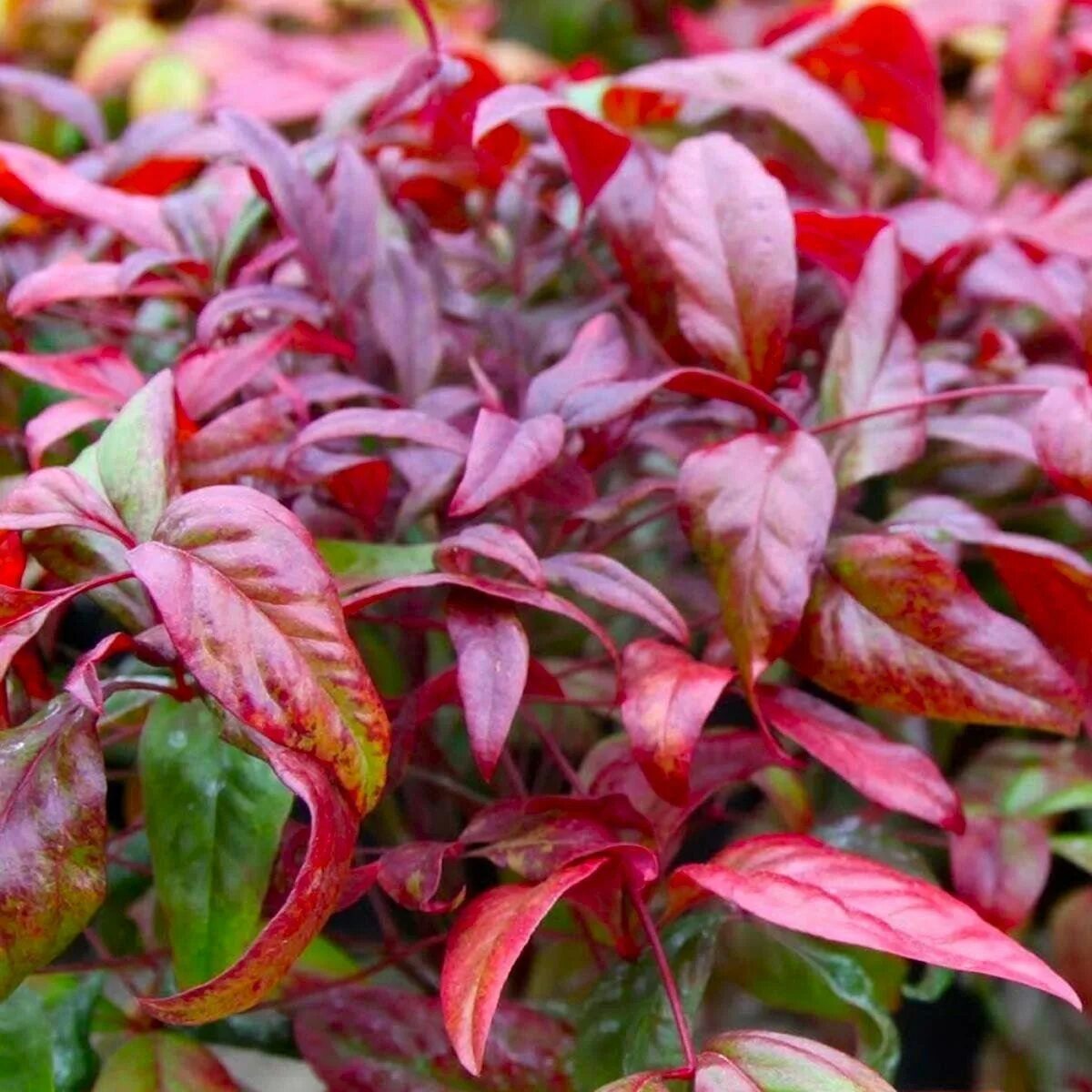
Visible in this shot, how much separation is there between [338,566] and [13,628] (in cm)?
13

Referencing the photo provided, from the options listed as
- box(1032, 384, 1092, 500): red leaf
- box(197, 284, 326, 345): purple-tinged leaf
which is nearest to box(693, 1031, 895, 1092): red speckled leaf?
box(1032, 384, 1092, 500): red leaf

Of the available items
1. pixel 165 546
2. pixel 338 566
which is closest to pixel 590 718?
pixel 338 566

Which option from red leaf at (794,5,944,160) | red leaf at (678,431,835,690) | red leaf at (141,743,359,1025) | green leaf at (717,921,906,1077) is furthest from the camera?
red leaf at (794,5,944,160)

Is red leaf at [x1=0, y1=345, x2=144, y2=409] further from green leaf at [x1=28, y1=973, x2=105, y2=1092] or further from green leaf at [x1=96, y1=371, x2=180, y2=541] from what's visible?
green leaf at [x1=28, y1=973, x2=105, y2=1092]

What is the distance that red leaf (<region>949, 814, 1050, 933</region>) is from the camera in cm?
54

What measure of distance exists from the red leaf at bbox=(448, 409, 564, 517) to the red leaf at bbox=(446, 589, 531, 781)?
0.03m

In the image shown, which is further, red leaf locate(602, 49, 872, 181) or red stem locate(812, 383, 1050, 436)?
red leaf locate(602, 49, 872, 181)

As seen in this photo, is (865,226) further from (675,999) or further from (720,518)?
(675,999)

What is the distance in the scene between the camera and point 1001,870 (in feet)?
1.81

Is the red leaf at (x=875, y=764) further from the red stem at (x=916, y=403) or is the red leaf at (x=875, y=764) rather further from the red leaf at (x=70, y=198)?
the red leaf at (x=70, y=198)

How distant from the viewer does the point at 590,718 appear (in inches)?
25.8

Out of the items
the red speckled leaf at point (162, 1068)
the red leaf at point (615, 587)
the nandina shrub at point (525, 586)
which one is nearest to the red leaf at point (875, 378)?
the nandina shrub at point (525, 586)

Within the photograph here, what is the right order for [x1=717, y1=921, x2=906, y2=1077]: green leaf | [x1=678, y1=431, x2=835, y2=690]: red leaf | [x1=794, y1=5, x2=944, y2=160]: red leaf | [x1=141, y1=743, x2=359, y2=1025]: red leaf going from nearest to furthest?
1. [x1=141, y1=743, x2=359, y2=1025]: red leaf
2. [x1=678, y1=431, x2=835, y2=690]: red leaf
3. [x1=717, y1=921, x2=906, y2=1077]: green leaf
4. [x1=794, y1=5, x2=944, y2=160]: red leaf

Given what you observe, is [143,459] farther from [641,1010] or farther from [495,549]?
[641,1010]
